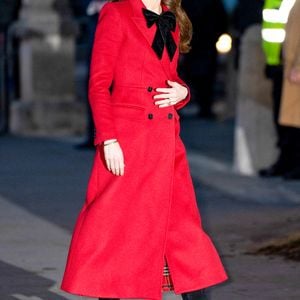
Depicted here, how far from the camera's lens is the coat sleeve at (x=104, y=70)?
18.8 feet

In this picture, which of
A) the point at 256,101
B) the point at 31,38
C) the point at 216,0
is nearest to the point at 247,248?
the point at 256,101

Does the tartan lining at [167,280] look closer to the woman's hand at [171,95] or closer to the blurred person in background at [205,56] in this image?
the woman's hand at [171,95]

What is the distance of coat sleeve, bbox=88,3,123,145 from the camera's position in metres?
5.74

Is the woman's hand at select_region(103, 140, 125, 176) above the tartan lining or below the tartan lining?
above

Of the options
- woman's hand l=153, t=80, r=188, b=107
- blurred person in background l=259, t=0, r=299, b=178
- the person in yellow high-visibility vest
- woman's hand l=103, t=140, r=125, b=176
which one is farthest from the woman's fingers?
the person in yellow high-visibility vest

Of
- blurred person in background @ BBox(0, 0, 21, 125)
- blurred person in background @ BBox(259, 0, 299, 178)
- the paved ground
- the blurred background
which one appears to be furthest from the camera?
blurred person in background @ BBox(0, 0, 21, 125)

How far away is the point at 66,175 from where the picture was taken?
11484mm

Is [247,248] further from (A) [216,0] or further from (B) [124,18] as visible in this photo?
(A) [216,0]

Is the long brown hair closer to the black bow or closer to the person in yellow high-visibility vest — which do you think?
the black bow

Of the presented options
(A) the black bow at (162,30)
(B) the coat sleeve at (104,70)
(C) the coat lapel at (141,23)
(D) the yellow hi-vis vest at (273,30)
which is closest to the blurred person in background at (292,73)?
(A) the black bow at (162,30)

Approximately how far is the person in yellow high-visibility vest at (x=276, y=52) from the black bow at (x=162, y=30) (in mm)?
3069

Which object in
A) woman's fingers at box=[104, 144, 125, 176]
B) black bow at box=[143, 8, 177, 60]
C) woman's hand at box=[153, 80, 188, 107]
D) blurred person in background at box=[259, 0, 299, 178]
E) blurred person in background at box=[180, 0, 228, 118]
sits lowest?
blurred person in background at box=[180, 0, 228, 118]

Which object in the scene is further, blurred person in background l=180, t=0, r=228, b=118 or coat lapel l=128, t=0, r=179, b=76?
blurred person in background l=180, t=0, r=228, b=118

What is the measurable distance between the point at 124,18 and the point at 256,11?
18.6 ft
